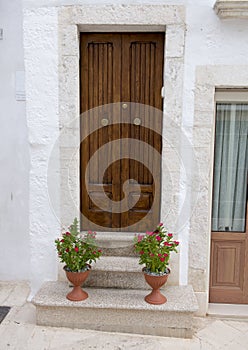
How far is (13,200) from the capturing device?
162 inches

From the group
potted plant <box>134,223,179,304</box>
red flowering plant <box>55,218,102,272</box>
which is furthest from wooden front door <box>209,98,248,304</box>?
red flowering plant <box>55,218,102,272</box>

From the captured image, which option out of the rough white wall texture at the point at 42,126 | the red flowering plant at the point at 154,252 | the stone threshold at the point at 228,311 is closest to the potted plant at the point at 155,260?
the red flowering plant at the point at 154,252

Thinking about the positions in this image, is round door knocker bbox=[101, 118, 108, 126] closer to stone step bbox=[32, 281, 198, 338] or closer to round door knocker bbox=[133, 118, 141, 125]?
round door knocker bbox=[133, 118, 141, 125]

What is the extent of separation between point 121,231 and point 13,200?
130 cm

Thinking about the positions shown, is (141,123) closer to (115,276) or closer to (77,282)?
(115,276)

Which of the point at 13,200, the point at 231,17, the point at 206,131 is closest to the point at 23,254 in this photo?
the point at 13,200

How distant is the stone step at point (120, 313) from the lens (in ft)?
10.3

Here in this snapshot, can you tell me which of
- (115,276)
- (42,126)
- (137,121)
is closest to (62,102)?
(42,126)

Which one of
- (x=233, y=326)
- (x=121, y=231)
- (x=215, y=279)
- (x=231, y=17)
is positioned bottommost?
(x=233, y=326)

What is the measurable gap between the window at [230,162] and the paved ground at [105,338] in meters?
0.94

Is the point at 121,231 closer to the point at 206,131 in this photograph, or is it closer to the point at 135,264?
the point at 135,264

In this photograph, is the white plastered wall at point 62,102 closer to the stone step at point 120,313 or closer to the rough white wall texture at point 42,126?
the rough white wall texture at point 42,126

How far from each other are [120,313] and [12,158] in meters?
2.02

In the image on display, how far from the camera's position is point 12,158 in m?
4.04
